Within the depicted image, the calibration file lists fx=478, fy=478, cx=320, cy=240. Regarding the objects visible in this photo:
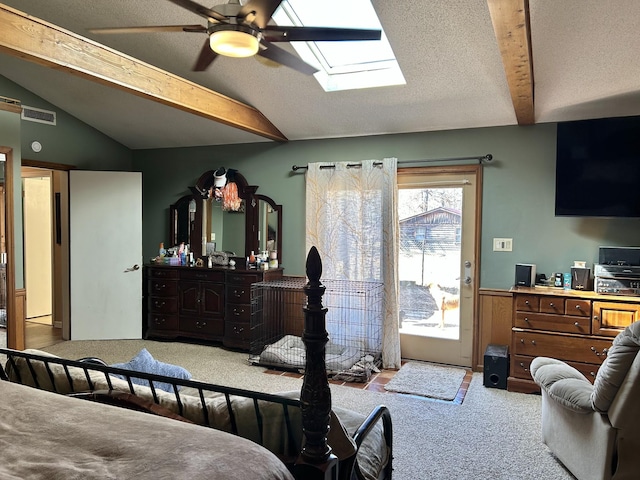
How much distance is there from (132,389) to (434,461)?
72.2 inches

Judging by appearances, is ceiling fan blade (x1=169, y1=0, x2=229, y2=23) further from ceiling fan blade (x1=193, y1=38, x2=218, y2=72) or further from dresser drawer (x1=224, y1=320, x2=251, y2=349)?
dresser drawer (x1=224, y1=320, x2=251, y2=349)

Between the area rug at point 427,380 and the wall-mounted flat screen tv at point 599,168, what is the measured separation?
1.69 metres

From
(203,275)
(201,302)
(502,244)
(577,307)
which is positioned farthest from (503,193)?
(201,302)

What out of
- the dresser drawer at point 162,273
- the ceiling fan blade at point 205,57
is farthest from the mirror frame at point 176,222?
the ceiling fan blade at point 205,57

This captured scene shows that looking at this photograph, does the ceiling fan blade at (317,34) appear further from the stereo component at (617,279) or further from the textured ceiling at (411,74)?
the stereo component at (617,279)

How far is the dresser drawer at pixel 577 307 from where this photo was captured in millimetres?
3666

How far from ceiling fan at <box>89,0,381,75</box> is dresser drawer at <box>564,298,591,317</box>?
2.63 m

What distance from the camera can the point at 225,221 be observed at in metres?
5.73

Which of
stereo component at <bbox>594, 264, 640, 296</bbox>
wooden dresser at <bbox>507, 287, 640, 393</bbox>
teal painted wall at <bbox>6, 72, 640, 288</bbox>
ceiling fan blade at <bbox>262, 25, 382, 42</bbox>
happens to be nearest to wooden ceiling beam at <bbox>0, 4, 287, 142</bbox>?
teal painted wall at <bbox>6, 72, 640, 288</bbox>

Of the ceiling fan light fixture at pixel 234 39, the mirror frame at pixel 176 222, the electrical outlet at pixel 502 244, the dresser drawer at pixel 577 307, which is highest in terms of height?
the ceiling fan light fixture at pixel 234 39

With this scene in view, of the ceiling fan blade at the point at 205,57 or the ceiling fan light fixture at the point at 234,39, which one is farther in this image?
the ceiling fan blade at the point at 205,57

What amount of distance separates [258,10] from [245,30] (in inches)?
5.7

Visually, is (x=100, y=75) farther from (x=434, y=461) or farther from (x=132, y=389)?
(x=434, y=461)

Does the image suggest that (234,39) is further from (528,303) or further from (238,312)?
(238,312)
